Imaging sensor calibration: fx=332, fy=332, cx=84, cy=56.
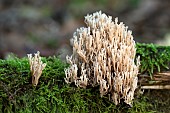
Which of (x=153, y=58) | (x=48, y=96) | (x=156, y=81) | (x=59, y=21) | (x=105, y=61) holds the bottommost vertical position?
(x=48, y=96)

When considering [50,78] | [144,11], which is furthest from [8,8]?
[50,78]

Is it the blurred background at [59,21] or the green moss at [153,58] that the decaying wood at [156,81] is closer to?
the green moss at [153,58]

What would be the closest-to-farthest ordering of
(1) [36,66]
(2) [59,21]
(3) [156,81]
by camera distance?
(1) [36,66]
(3) [156,81]
(2) [59,21]

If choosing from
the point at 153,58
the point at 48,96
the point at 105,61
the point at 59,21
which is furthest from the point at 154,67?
the point at 59,21

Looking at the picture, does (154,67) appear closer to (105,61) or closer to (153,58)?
(153,58)

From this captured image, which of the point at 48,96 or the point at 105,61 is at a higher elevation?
the point at 105,61

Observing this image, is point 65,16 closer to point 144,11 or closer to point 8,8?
point 8,8

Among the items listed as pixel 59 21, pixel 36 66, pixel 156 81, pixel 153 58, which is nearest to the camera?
pixel 36 66
